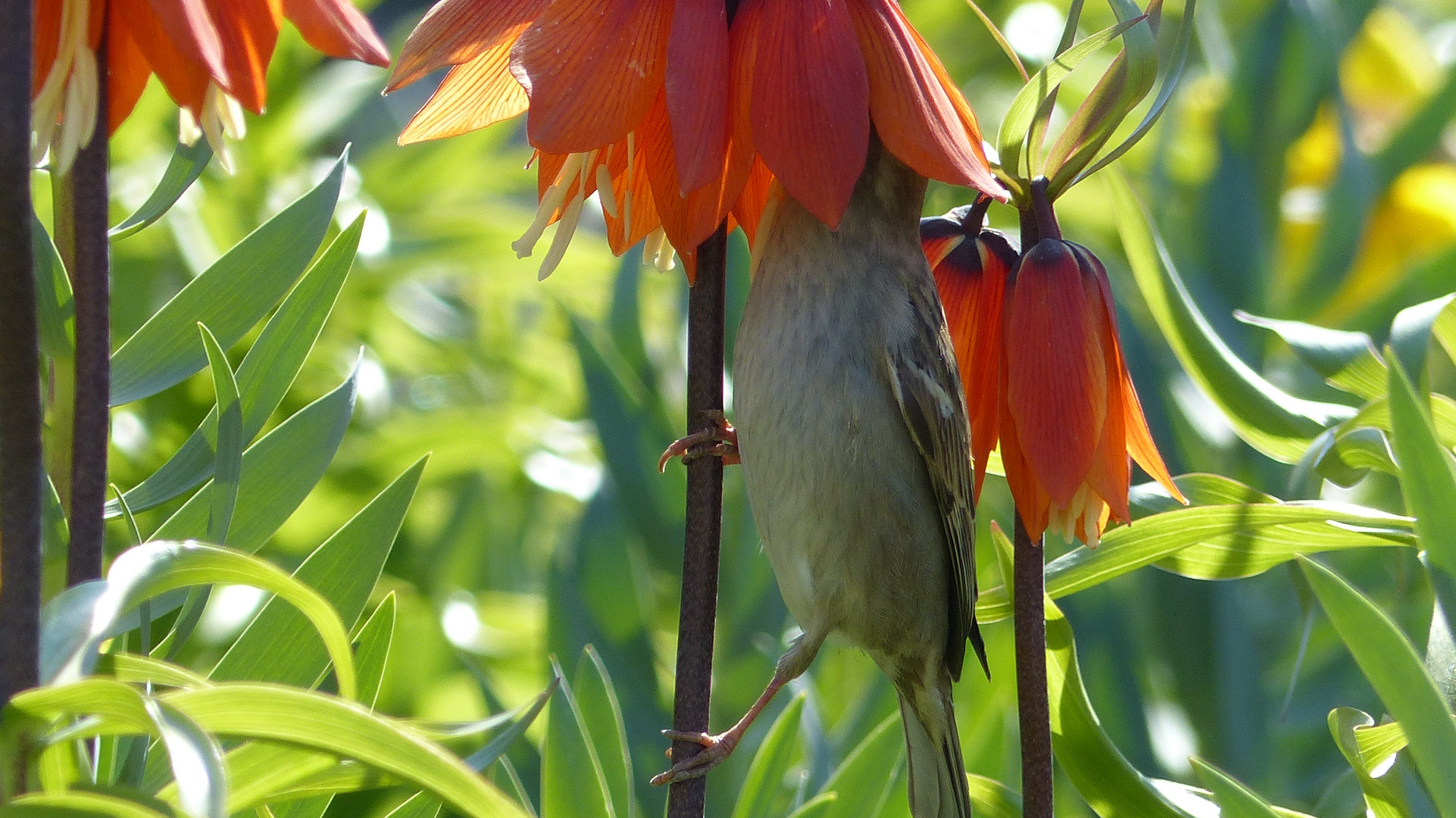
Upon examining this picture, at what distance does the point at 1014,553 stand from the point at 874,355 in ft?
0.96

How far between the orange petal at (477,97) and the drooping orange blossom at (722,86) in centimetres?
4

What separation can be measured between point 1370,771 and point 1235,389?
0.27 metres

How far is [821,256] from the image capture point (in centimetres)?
91

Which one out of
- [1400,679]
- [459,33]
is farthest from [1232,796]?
[459,33]

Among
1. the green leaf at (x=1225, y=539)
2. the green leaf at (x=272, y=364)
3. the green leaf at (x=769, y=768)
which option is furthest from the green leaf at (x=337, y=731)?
the green leaf at (x=769, y=768)

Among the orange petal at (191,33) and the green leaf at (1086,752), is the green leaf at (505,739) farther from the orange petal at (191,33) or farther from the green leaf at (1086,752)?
the green leaf at (1086,752)

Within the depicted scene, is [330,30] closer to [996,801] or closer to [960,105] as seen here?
[960,105]

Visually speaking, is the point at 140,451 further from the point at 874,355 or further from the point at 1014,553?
the point at 1014,553

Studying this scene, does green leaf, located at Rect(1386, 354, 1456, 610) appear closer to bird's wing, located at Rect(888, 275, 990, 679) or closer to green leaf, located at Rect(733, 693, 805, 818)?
bird's wing, located at Rect(888, 275, 990, 679)

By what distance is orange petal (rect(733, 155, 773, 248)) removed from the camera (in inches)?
29.0

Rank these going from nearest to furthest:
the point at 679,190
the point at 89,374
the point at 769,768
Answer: the point at 89,374, the point at 679,190, the point at 769,768

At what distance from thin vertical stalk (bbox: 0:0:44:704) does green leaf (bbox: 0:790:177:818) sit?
0.13 ft

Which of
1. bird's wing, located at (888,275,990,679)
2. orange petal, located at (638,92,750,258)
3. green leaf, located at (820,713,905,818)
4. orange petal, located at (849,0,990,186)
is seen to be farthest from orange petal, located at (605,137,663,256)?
green leaf, located at (820,713,905,818)

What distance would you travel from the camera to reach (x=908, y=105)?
0.59 metres
